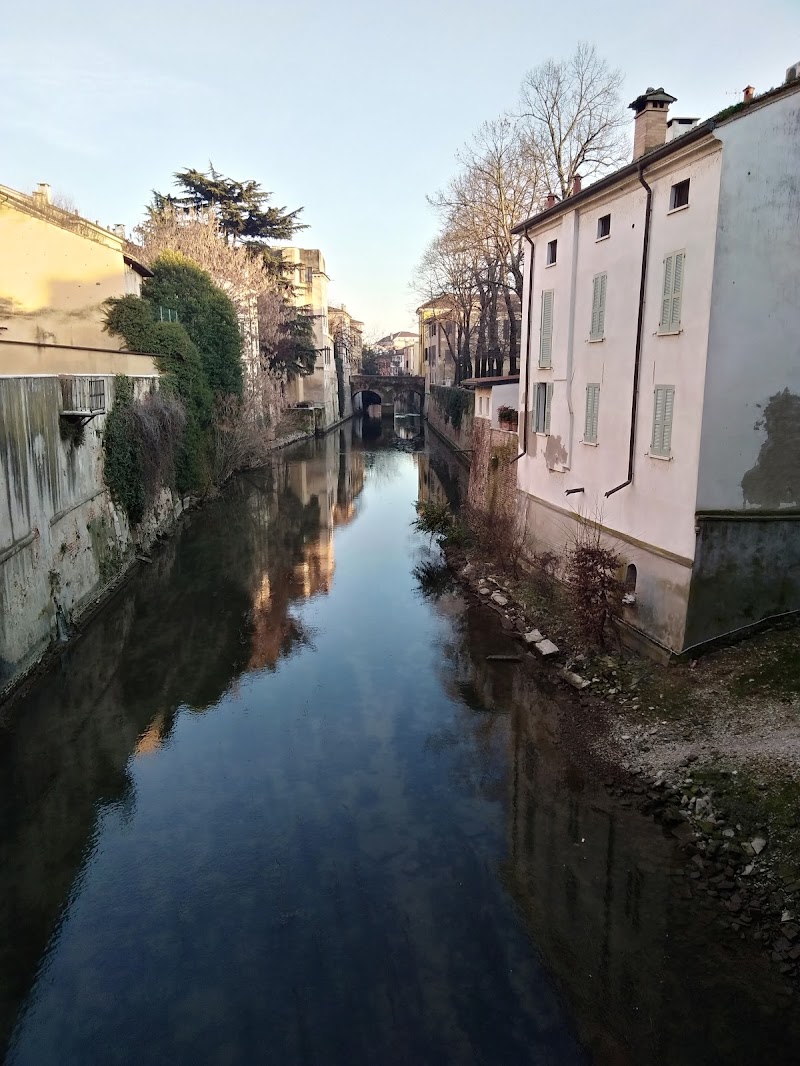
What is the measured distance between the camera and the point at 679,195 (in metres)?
11.6

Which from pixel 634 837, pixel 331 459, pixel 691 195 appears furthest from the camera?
pixel 331 459

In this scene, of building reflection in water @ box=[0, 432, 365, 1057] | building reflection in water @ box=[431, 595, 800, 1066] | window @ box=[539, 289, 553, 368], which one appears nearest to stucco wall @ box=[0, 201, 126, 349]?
building reflection in water @ box=[0, 432, 365, 1057]

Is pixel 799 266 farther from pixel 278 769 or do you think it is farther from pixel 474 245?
pixel 474 245

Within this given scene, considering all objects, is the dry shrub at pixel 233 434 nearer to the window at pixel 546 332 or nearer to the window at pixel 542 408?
the window at pixel 542 408

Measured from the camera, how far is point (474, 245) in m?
30.8

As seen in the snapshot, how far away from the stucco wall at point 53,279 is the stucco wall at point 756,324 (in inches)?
740

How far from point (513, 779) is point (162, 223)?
3329 centimetres

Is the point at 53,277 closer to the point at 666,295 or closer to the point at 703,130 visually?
the point at 666,295

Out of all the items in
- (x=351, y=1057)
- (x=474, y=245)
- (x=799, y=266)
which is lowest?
(x=351, y=1057)

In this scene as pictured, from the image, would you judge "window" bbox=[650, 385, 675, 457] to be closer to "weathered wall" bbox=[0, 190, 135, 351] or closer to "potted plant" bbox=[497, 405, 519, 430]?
"potted plant" bbox=[497, 405, 519, 430]

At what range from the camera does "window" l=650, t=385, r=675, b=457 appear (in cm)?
1169

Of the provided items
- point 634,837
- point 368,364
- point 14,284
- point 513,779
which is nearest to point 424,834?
point 513,779

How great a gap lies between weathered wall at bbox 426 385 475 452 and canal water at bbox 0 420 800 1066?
24457 millimetres

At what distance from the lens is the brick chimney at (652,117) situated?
14.4m
